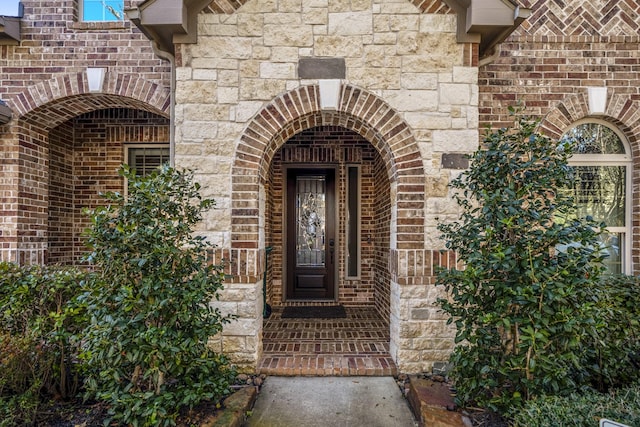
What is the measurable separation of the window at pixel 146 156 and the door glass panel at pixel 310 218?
2172 millimetres

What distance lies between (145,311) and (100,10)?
13.5 feet

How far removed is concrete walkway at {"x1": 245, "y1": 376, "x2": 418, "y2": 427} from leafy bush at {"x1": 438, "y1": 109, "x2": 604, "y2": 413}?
614mm

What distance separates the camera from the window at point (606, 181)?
14.2 feet

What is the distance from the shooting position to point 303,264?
20.3 ft

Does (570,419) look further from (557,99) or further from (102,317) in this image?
(557,99)

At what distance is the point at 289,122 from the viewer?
3.50 meters

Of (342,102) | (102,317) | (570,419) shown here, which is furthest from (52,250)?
(570,419)

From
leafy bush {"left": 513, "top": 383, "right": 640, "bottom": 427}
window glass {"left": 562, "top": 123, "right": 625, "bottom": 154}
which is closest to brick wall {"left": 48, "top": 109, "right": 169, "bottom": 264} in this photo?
leafy bush {"left": 513, "top": 383, "right": 640, "bottom": 427}

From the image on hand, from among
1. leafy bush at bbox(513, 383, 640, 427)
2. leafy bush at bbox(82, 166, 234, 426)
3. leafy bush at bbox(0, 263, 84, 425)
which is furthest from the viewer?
leafy bush at bbox(0, 263, 84, 425)

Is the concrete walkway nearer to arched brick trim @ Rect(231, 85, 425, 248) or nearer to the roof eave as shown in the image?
arched brick trim @ Rect(231, 85, 425, 248)

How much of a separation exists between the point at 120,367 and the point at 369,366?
217 centimetres

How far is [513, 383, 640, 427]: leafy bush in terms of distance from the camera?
2.06m

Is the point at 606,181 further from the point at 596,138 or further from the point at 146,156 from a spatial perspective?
the point at 146,156

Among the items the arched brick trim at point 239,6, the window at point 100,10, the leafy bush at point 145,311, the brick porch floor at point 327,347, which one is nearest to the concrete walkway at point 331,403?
the brick porch floor at point 327,347
